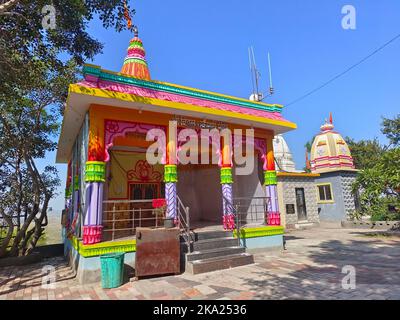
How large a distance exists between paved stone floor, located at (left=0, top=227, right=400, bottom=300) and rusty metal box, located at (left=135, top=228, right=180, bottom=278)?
214mm

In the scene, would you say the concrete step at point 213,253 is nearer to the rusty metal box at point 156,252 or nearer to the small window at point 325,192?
the rusty metal box at point 156,252

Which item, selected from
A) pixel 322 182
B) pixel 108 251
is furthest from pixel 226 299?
pixel 322 182

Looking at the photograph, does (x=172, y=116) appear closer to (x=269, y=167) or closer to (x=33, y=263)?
(x=269, y=167)

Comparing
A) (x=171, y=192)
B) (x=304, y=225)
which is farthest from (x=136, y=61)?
(x=304, y=225)

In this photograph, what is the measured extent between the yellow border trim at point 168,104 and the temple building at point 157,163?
3 cm

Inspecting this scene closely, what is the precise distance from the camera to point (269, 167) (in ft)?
32.8

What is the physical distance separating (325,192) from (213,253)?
15529 millimetres

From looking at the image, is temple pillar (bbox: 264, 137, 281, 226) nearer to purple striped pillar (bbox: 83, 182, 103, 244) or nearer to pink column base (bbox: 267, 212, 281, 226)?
pink column base (bbox: 267, 212, 281, 226)

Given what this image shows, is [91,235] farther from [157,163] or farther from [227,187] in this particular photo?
[157,163]

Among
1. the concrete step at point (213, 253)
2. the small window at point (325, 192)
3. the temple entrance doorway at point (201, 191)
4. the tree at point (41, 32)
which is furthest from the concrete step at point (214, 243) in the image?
the small window at point (325, 192)

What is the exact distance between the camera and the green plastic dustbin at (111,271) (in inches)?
221

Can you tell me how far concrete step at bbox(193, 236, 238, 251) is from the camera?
7.16 metres

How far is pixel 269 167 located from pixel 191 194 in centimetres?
469

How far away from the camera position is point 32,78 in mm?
9227
